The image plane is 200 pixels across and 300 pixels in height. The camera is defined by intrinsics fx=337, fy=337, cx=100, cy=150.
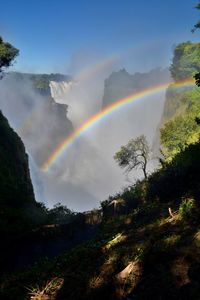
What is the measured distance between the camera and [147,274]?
8445 mm

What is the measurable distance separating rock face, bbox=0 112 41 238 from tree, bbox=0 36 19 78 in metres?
7.18

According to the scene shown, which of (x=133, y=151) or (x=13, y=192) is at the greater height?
(x=133, y=151)

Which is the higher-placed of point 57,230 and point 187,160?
point 57,230

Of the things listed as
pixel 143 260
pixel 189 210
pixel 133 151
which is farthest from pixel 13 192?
pixel 133 151

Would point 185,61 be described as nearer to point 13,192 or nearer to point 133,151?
point 133,151

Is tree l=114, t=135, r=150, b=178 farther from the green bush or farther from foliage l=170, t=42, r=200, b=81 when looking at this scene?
foliage l=170, t=42, r=200, b=81

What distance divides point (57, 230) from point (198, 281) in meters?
17.0

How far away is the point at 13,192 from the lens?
91.6 feet

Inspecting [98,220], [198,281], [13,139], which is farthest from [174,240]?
[13,139]

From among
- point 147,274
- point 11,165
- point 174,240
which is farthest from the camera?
point 11,165

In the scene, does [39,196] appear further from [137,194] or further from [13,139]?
[137,194]

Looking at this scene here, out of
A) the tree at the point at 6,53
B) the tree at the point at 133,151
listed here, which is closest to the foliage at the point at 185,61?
the tree at the point at 133,151

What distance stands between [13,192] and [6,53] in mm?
20750

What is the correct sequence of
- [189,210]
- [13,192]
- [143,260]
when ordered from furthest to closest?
1. [13,192]
2. [189,210]
3. [143,260]
